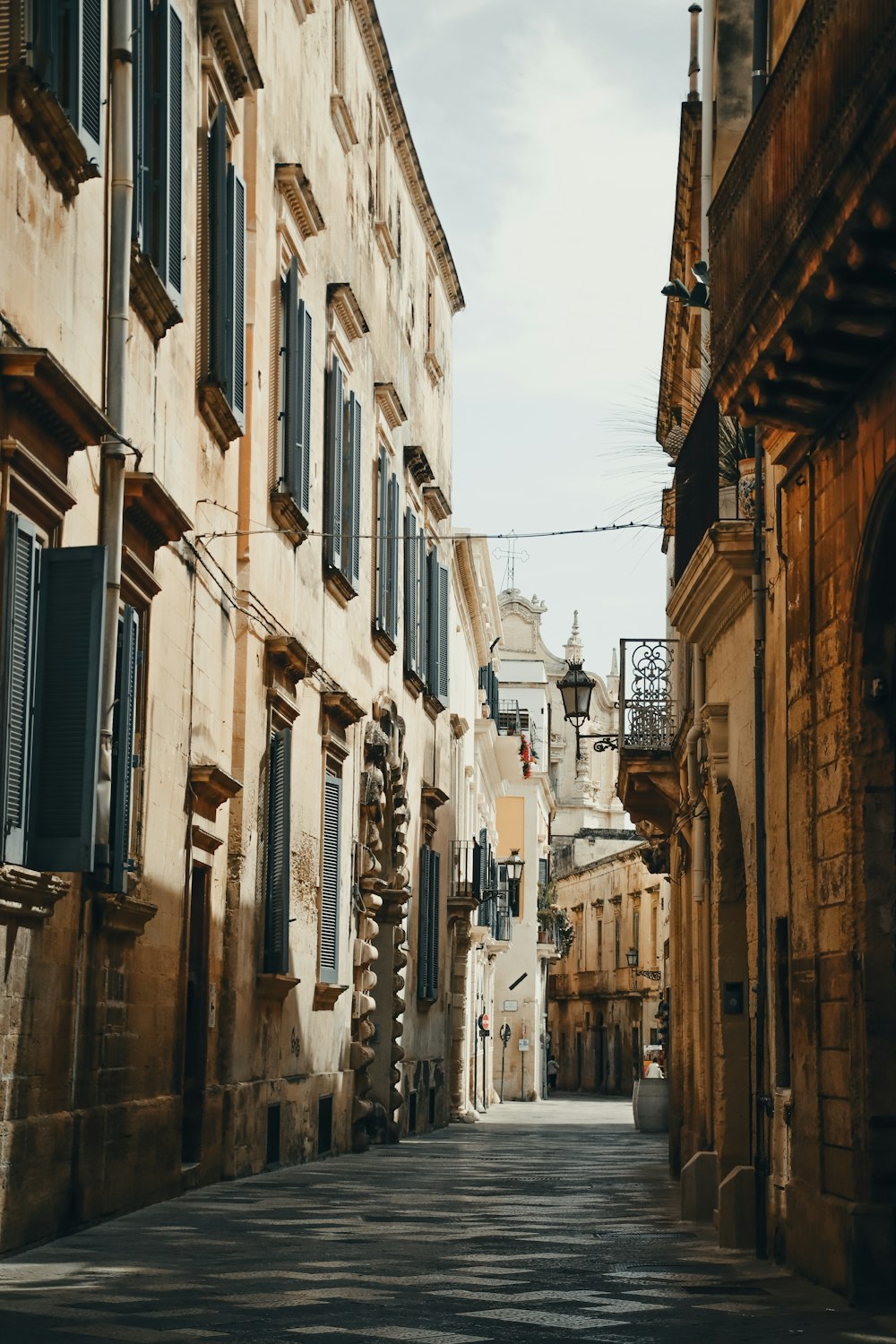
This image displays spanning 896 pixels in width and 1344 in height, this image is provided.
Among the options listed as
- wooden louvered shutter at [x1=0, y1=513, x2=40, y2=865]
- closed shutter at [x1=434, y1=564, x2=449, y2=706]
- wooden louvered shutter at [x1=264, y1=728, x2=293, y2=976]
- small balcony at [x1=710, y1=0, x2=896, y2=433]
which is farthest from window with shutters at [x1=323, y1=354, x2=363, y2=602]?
small balcony at [x1=710, y1=0, x2=896, y2=433]

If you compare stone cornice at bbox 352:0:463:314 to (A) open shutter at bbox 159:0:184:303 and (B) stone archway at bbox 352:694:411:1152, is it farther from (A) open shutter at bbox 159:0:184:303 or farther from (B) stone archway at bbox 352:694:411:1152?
(A) open shutter at bbox 159:0:184:303

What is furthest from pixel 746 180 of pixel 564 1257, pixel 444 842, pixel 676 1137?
pixel 444 842

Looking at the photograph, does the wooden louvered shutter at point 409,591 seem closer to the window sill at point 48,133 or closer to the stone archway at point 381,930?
the stone archway at point 381,930

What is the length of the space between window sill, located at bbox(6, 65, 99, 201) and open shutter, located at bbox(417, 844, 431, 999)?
17.2 metres

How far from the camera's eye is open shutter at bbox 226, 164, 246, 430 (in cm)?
1505

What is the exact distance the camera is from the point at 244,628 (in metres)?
16.1

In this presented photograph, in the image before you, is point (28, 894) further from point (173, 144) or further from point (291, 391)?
point (291, 391)

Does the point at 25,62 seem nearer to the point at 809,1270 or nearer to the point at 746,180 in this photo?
the point at 746,180

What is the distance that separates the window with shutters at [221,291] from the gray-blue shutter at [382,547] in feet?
25.8

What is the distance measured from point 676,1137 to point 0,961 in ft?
38.5

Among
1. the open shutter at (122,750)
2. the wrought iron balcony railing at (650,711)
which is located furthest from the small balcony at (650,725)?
the open shutter at (122,750)

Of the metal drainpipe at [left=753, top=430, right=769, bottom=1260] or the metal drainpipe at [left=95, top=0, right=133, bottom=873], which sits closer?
the metal drainpipe at [left=95, top=0, right=133, bottom=873]

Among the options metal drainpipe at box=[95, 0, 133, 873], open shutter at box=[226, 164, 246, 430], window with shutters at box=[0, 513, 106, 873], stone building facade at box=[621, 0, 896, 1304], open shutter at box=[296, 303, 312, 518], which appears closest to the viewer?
stone building facade at box=[621, 0, 896, 1304]

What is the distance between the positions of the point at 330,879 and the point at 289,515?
172 inches
